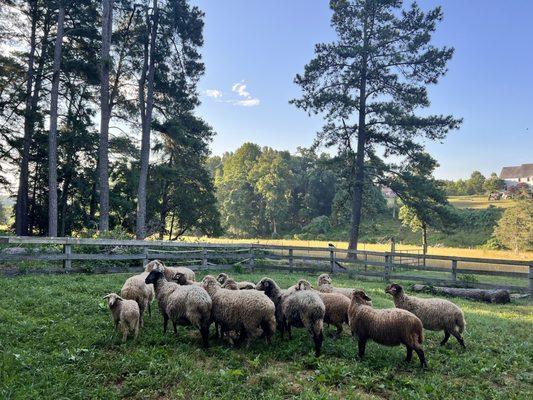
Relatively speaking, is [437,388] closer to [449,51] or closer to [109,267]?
[109,267]

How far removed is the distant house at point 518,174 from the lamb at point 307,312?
108 metres

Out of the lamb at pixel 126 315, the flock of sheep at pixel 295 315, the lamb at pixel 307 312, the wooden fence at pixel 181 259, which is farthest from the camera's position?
the wooden fence at pixel 181 259

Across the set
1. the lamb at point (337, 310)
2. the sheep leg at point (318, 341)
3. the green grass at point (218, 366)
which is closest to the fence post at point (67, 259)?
the green grass at point (218, 366)

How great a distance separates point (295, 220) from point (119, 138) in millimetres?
53440

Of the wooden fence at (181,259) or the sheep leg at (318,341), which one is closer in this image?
the sheep leg at (318,341)

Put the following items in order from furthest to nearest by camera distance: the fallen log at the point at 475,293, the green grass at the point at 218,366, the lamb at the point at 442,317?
1. the fallen log at the point at 475,293
2. the lamb at the point at 442,317
3. the green grass at the point at 218,366

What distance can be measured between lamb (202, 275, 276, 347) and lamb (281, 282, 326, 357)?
0.36 metres

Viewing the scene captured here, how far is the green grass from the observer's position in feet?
15.3

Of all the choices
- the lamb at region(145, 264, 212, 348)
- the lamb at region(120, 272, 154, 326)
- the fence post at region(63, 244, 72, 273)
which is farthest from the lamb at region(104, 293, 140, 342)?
the fence post at region(63, 244, 72, 273)

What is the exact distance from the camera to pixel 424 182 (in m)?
20.8

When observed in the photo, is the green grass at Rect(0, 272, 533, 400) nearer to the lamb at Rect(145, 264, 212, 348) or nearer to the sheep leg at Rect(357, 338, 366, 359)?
the sheep leg at Rect(357, 338, 366, 359)

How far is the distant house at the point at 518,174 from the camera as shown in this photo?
314 ft

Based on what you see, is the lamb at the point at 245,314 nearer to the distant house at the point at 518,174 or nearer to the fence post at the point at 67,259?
the fence post at the point at 67,259

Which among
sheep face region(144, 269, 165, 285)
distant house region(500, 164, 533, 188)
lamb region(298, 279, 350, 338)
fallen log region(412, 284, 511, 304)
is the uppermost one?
distant house region(500, 164, 533, 188)
